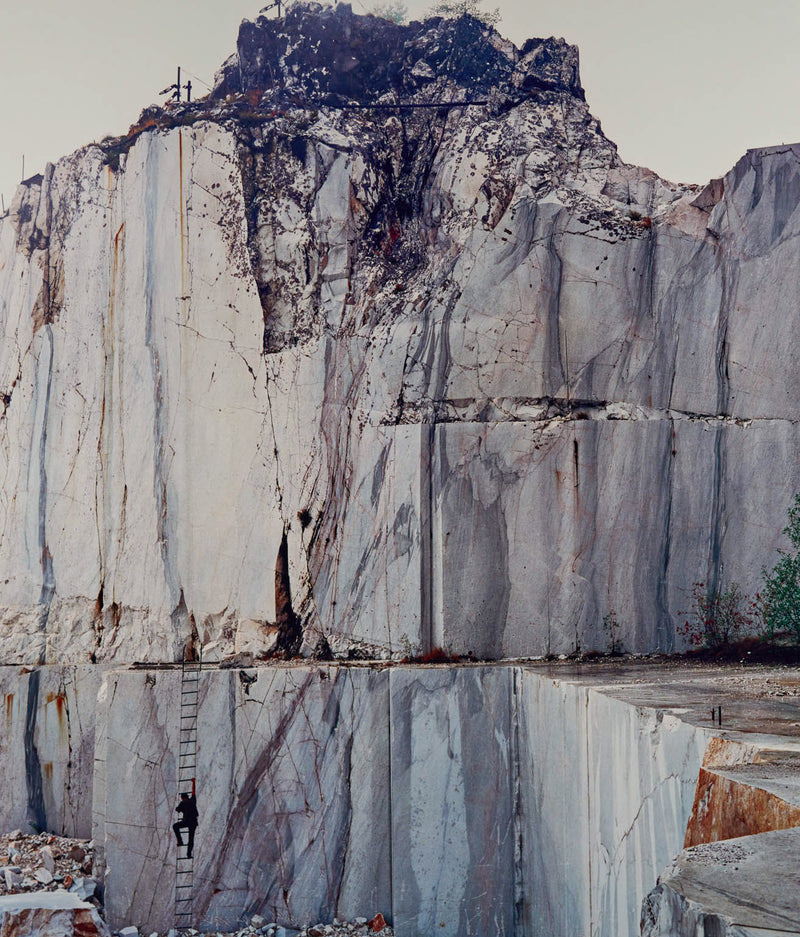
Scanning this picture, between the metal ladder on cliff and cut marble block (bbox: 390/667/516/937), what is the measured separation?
1.26 m

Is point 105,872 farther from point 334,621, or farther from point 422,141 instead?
point 422,141

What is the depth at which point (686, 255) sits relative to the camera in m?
7.01

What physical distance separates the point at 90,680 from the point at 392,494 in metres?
3.07

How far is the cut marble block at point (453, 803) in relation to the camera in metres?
5.65

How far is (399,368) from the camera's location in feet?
23.1

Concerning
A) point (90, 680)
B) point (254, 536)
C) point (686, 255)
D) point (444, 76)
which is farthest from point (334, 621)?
point (444, 76)

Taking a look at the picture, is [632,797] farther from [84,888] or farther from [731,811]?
[84,888]

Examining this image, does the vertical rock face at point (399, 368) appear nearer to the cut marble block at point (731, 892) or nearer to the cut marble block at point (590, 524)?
the cut marble block at point (590, 524)

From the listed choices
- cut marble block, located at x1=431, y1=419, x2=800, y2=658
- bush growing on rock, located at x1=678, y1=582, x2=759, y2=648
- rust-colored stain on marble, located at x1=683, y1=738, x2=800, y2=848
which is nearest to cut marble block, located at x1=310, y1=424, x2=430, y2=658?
cut marble block, located at x1=431, y1=419, x2=800, y2=658

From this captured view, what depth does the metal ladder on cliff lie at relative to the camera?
591cm

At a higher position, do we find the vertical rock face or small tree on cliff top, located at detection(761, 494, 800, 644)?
the vertical rock face

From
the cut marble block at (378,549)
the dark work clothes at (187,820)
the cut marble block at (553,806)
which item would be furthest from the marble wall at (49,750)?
the cut marble block at (553,806)

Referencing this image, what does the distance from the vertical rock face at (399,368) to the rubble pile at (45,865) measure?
1.49m

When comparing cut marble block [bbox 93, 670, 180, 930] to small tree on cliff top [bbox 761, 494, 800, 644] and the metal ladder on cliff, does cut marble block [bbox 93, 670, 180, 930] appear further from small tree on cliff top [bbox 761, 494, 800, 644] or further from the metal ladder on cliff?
small tree on cliff top [bbox 761, 494, 800, 644]
